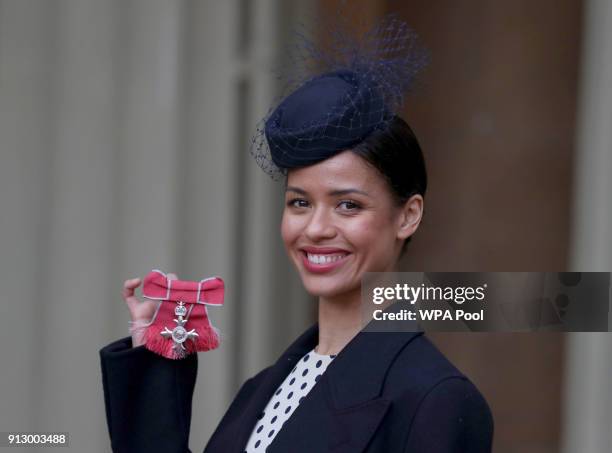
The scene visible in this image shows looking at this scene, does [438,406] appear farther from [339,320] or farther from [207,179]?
[207,179]

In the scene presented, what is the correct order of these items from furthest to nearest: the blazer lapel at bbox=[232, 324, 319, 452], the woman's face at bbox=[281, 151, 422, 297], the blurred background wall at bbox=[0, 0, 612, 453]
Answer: the blurred background wall at bbox=[0, 0, 612, 453] → the blazer lapel at bbox=[232, 324, 319, 452] → the woman's face at bbox=[281, 151, 422, 297]

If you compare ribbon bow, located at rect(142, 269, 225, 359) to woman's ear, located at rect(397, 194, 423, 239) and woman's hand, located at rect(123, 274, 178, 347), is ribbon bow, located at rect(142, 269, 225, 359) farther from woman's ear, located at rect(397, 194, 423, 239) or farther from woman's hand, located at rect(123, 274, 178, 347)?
woman's ear, located at rect(397, 194, 423, 239)

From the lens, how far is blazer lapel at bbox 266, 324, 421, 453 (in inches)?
70.4

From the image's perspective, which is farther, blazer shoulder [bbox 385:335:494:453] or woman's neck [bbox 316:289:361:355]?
woman's neck [bbox 316:289:361:355]

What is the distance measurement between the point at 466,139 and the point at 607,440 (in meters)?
1.33

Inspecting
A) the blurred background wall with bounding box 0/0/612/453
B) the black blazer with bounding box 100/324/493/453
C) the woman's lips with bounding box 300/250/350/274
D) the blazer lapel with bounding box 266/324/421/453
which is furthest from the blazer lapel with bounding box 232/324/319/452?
the blurred background wall with bounding box 0/0/612/453

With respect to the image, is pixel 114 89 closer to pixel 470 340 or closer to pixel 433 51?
pixel 433 51

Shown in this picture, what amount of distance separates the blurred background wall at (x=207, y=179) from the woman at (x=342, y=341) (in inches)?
63.1

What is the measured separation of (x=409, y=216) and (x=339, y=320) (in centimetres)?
23

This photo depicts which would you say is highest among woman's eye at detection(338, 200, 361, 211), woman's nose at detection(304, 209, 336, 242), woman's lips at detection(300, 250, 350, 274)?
woman's eye at detection(338, 200, 361, 211)

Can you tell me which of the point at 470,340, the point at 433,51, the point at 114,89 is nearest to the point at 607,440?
the point at 470,340

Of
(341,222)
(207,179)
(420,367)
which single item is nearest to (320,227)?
(341,222)

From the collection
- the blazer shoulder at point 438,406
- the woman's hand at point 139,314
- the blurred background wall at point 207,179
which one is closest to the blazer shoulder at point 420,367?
the blazer shoulder at point 438,406

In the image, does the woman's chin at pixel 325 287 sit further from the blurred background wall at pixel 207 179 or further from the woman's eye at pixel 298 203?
the blurred background wall at pixel 207 179
